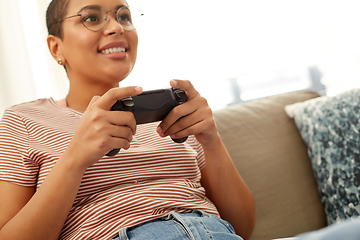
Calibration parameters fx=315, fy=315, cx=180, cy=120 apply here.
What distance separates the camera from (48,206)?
0.72m

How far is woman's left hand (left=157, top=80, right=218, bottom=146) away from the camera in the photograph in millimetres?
771

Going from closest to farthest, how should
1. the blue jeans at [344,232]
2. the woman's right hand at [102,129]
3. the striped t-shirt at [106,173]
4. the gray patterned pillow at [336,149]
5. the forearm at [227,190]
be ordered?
the blue jeans at [344,232]
the woman's right hand at [102,129]
the striped t-shirt at [106,173]
the forearm at [227,190]
the gray patterned pillow at [336,149]

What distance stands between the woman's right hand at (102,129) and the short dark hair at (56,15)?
0.47 m

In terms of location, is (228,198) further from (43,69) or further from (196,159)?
(43,69)

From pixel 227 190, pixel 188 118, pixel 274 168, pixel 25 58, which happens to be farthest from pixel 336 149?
pixel 25 58

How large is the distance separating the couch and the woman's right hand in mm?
649

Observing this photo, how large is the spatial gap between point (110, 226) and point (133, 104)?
30cm

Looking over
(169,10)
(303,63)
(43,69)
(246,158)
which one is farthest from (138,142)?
(303,63)

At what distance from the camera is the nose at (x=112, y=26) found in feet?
3.23

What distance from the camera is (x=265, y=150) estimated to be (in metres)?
1.28

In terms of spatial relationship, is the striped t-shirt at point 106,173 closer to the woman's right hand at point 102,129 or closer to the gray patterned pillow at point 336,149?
the woman's right hand at point 102,129

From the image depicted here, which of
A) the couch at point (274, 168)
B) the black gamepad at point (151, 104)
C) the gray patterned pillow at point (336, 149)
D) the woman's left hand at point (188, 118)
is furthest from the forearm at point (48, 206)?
the gray patterned pillow at point (336, 149)

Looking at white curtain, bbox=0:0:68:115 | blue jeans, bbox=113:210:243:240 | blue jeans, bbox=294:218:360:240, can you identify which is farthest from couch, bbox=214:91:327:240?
white curtain, bbox=0:0:68:115

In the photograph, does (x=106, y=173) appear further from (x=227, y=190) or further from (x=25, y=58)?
(x=25, y=58)
